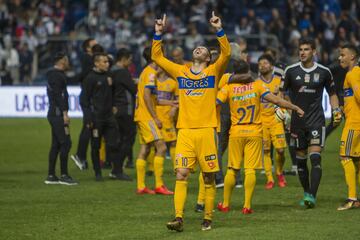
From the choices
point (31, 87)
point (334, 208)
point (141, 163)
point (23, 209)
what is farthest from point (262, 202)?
point (31, 87)

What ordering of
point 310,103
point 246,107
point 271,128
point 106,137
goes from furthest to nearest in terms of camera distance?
point 106,137 → point 271,128 → point 310,103 → point 246,107

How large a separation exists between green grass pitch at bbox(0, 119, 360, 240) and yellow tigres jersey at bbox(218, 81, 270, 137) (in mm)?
1155

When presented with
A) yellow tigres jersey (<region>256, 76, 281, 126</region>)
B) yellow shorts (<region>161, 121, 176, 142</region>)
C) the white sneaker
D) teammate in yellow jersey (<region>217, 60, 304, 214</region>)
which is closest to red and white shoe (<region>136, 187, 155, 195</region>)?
yellow shorts (<region>161, 121, 176, 142</region>)

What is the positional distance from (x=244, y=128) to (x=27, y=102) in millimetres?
17970

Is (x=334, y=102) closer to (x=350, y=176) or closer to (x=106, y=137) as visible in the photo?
(x=350, y=176)

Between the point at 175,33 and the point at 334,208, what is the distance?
70.7 feet

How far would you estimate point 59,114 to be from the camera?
16.4 meters

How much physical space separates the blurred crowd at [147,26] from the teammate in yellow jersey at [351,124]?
56.4 feet

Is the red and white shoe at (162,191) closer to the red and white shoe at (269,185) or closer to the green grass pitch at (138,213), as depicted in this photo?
the green grass pitch at (138,213)

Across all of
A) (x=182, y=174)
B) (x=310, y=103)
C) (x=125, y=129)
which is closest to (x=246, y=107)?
(x=310, y=103)

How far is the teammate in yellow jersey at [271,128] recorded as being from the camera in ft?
52.7

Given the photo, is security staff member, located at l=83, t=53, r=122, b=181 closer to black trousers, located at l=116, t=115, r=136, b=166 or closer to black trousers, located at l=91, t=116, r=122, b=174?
black trousers, located at l=91, t=116, r=122, b=174

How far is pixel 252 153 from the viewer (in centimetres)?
1291

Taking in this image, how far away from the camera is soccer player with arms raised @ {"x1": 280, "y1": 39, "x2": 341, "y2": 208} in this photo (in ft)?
43.0
